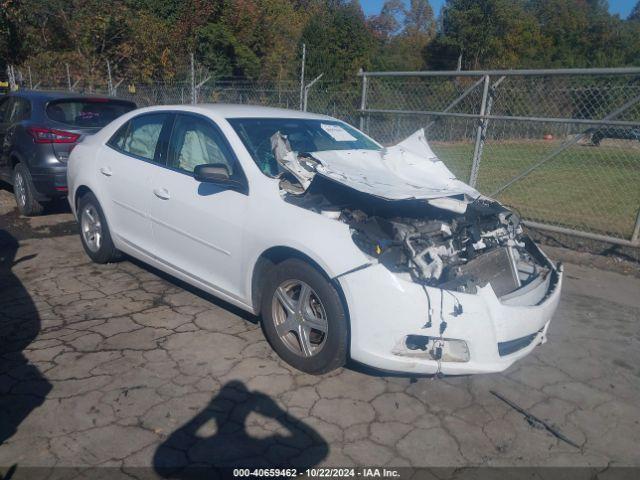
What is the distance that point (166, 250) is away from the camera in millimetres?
4418

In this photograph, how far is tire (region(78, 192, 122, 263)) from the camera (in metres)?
5.17

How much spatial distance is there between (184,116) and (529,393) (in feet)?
11.0

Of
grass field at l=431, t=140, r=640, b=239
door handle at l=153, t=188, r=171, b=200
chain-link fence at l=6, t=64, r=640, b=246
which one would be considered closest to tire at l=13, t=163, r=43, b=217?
door handle at l=153, t=188, r=171, b=200

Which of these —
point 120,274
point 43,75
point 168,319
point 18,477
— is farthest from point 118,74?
point 18,477

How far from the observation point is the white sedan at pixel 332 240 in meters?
3.07

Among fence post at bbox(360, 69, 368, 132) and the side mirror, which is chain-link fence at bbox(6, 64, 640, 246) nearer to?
fence post at bbox(360, 69, 368, 132)

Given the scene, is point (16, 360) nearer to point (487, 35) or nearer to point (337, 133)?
point (337, 133)

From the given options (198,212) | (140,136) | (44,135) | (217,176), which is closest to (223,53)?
(44,135)

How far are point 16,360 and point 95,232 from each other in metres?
2.02

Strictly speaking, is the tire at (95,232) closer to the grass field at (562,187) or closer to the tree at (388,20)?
the grass field at (562,187)

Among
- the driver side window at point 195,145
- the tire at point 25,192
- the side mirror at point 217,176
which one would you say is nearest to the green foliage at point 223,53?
the tire at point 25,192

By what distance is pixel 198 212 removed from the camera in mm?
3986

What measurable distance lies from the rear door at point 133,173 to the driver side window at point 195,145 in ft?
0.48

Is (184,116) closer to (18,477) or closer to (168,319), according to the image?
(168,319)
